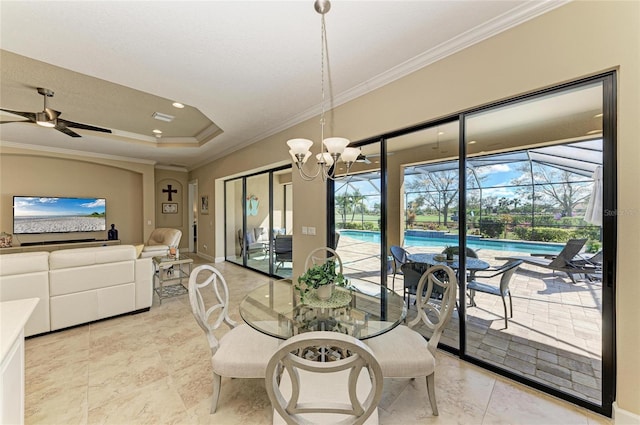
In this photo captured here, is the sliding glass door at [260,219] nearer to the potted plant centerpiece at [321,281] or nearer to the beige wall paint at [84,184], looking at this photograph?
the beige wall paint at [84,184]

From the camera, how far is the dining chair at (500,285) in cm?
222

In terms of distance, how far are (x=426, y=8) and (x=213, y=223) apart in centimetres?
631

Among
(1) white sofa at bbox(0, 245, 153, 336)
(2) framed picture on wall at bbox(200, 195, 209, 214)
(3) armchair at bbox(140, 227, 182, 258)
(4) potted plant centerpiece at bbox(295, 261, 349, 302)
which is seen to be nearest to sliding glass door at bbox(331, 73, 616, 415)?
(4) potted plant centerpiece at bbox(295, 261, 349, 302)

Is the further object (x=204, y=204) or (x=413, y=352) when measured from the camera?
(x=204, y=204)

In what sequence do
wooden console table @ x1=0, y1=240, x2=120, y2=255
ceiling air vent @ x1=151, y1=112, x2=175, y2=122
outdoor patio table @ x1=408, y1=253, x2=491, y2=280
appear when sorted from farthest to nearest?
1. wooden console table @ x1=0, y1=240, x2=120, y2=255
2. ceiling air vent @ x1=151, y1=112, x2=175, y2=122
3. outdoor patio table @ x1=408, y1=253, x2=491, y2=280

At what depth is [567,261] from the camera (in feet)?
6.22

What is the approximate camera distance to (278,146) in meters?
4.33

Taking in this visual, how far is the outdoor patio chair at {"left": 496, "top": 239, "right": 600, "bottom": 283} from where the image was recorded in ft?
5.96

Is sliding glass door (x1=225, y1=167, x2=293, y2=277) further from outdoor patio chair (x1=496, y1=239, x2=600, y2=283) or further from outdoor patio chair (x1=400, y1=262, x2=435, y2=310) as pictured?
outdoor patio chair (x1=496, y1=239, x2=600, y2=283)

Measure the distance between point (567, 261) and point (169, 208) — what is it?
904 cm

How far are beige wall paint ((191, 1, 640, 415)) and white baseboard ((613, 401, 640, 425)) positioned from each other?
26mm

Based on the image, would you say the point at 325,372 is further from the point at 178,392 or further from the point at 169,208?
the point at 169,208

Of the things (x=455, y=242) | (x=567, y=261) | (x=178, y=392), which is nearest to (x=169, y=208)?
(x=178, y=392)

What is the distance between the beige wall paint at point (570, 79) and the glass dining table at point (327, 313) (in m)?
1.36
